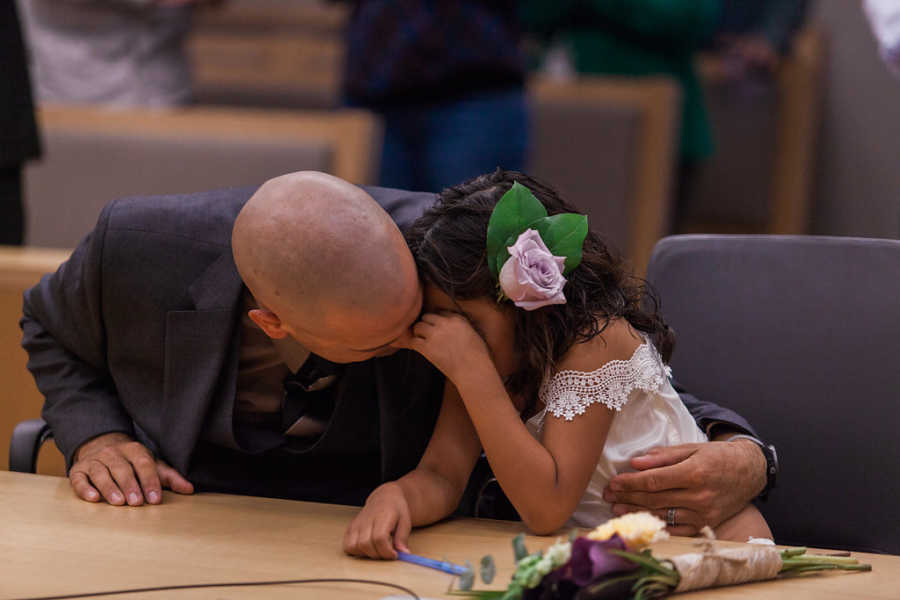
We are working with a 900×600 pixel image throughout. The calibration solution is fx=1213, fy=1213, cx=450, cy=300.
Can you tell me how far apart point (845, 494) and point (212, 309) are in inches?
37.4

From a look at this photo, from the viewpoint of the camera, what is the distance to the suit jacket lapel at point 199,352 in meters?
1.64

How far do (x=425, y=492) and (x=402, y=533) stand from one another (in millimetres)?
109

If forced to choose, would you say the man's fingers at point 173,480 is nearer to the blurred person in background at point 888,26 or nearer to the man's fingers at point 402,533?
the man's fingers at point 402,533

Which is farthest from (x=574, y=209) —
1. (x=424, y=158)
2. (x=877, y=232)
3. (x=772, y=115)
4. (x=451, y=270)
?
(x=772, y=115)

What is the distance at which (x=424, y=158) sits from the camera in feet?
11.0

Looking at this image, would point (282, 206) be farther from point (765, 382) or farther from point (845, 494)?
point (845, 494)

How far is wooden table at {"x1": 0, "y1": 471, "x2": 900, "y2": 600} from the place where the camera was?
124cm

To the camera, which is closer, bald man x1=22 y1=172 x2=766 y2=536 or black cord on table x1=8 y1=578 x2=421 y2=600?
black cord on table x1=8 y1=578 x2=421 y2=600

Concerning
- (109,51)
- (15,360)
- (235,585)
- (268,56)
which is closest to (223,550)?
(235,585)

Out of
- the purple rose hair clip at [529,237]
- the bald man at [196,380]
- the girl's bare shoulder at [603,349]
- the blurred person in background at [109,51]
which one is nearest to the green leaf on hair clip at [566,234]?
the purple rose hair clip at [529,237]

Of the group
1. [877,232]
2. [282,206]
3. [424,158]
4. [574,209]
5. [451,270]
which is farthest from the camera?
[877,232]

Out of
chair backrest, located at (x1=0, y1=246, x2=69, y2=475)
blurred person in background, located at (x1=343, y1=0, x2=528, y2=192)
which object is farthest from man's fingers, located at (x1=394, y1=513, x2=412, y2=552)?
blurred person in background, located at (x1=343, y1=0, x2=528, y2=192)

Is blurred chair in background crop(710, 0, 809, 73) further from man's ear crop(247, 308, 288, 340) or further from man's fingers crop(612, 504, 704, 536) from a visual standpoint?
man's ear crop(247, 308, 288, 340)

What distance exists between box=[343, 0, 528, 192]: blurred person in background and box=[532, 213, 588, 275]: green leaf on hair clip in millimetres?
1750
